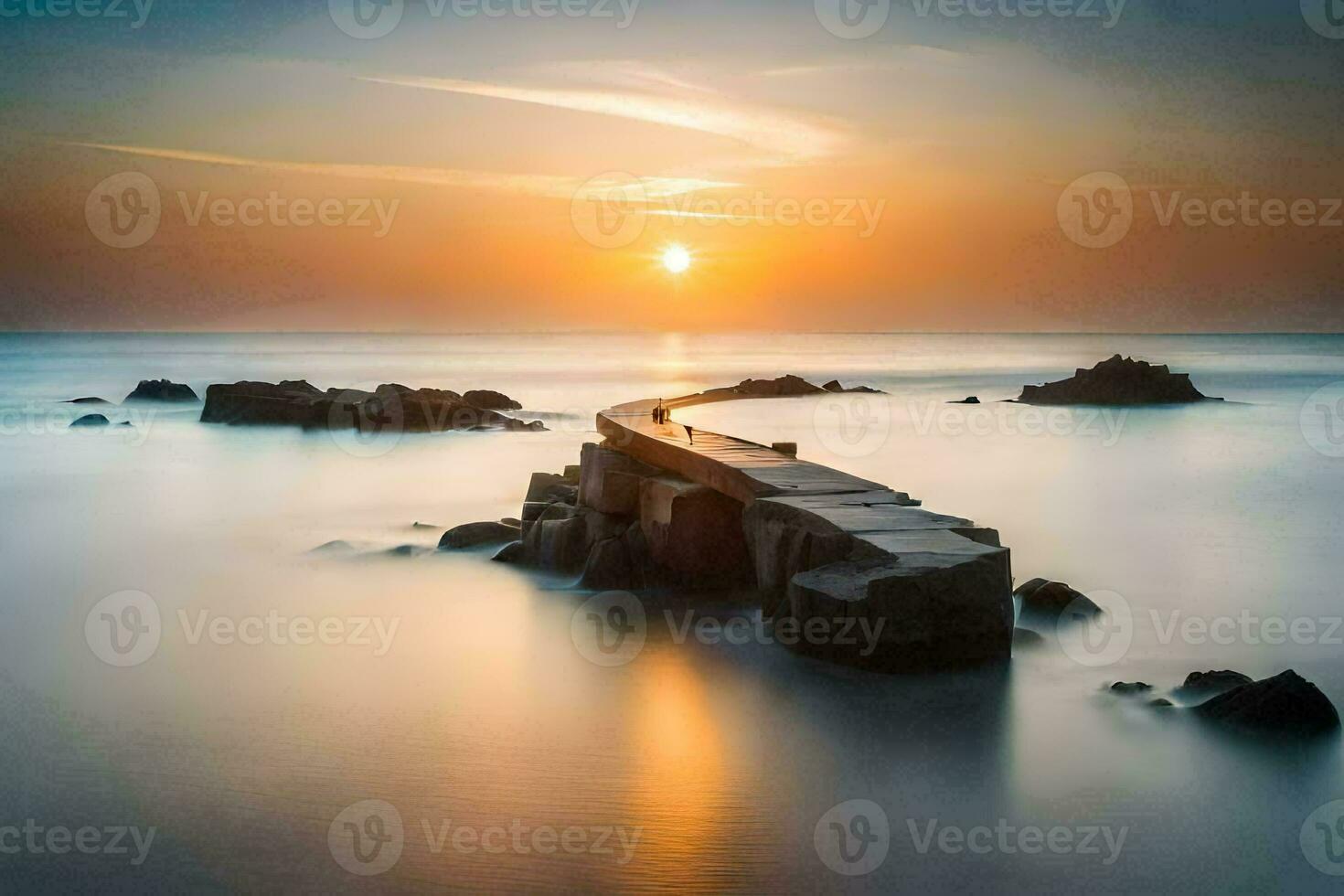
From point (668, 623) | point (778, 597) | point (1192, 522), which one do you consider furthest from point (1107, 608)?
point (1192, 522)

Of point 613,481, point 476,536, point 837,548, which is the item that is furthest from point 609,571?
point 837,548

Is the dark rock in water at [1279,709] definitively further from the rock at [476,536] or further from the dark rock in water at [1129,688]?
the rock at [476,536]

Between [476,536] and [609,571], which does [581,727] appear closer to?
[609,571]

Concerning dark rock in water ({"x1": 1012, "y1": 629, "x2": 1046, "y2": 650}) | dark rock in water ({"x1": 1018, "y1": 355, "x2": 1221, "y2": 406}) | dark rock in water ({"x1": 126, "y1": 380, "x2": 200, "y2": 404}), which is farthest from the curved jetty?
dark rock in water ({"x1": 1018, "y1": 355, "x2": 1221, "y2": 406})

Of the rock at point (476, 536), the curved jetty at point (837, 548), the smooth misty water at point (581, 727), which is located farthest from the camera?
the rock at point (476, 536)

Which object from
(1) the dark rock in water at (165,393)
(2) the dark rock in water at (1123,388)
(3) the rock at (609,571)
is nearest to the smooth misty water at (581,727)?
(3) the rock at (609,571)

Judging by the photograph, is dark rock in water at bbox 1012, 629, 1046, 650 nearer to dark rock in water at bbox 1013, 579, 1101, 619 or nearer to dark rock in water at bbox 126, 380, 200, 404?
dark rock in water at bbox 1013, 579, 1101, 619

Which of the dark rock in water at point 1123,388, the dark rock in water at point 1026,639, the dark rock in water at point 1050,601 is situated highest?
the dark rock in water at point 1123,388
